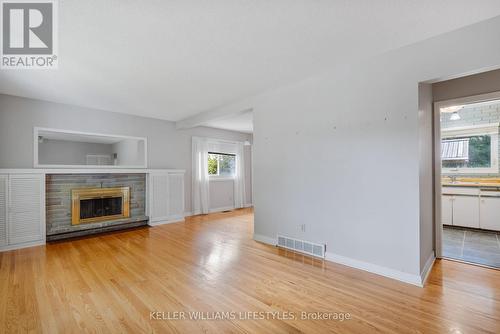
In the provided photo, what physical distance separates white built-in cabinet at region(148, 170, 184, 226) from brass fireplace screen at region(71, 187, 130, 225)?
1.69 ft

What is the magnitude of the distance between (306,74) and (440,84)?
5.84 ft

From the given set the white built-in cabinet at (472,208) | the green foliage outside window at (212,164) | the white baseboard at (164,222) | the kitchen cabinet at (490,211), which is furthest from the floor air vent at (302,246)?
the green foliage outside window at (212,164)

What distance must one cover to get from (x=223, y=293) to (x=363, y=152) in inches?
88.7

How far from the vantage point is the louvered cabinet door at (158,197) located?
17.8ft

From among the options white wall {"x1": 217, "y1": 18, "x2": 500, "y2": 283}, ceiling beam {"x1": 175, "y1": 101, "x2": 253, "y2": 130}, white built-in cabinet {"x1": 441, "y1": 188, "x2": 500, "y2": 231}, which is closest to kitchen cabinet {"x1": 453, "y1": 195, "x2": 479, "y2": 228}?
white built-in cabinet {"x1": 441, "y1": 188, "x2": 500, "y2": 231}

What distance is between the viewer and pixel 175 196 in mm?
5836

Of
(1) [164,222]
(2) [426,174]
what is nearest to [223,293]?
(2) [426,174]

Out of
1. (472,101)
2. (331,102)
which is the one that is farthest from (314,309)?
(472,101)

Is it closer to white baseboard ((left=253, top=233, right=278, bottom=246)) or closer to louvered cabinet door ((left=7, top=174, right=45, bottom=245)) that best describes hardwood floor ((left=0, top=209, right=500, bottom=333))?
white baseboard ((left=253, top=233, right=278, bottom=246))

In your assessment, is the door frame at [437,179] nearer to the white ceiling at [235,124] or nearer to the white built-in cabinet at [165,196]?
the white ceiling at [235,124]

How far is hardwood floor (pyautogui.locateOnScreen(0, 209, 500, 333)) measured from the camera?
185 centimetres

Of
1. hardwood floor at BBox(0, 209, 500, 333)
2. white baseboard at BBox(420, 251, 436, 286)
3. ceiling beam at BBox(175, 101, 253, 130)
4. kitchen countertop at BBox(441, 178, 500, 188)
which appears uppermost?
ceiling beam at BBox(175, 101, 253, 130)

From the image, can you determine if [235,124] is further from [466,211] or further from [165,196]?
Answer: [466,211]

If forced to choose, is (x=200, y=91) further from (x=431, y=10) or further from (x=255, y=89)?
(x=431, y=10)
